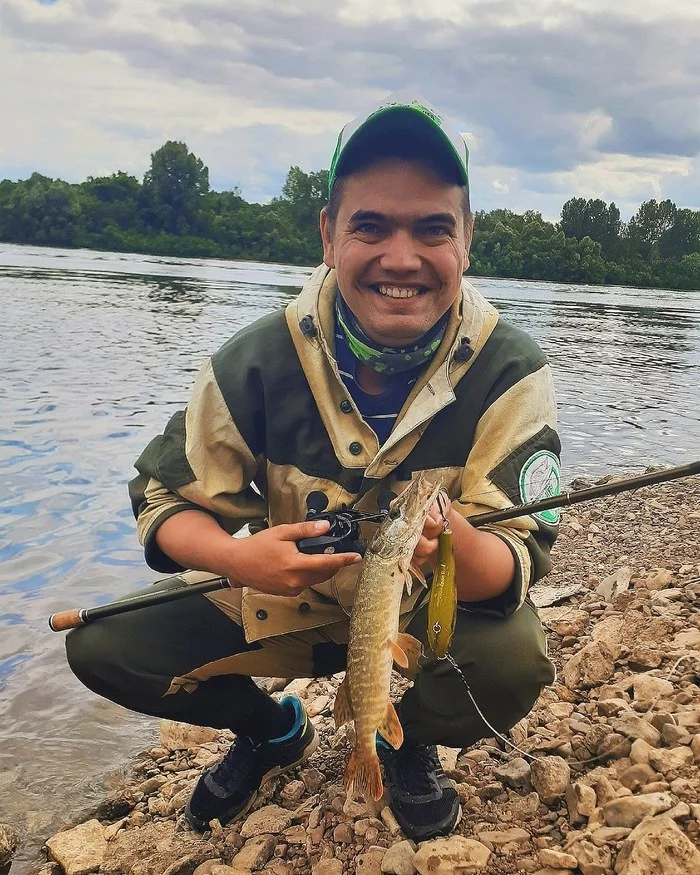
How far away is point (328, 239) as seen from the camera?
3346 millimetres

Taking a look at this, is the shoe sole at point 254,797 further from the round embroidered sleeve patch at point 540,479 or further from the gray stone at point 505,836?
the round embroidered sleeve patch at point 540,479

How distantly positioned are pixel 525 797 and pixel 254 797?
117cm

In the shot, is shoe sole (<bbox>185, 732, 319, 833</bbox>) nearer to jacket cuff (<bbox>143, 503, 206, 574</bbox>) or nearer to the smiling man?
the smiling man

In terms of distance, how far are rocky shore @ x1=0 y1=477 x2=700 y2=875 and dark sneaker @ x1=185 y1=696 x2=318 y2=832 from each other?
6cm

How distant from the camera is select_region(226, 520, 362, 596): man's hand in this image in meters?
2.63

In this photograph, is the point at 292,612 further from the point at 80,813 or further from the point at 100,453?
the point at 100,453

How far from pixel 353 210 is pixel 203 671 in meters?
1.93

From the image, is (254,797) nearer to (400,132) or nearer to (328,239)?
(328,239)

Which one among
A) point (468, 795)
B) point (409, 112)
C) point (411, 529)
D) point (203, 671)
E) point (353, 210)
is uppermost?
point (409, 112)

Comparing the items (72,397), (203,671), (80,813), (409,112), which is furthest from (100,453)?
(409,112)

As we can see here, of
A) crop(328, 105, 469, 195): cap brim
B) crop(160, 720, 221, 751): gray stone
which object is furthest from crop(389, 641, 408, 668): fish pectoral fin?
crop(160, 720, 221, 751): gray stone

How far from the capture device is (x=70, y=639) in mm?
3207

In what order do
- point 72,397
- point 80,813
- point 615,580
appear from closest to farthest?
point 80,813 → point 615,580 → point 72,397

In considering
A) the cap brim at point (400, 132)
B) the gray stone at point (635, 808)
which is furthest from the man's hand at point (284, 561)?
the cap brim at point (400, 132)
